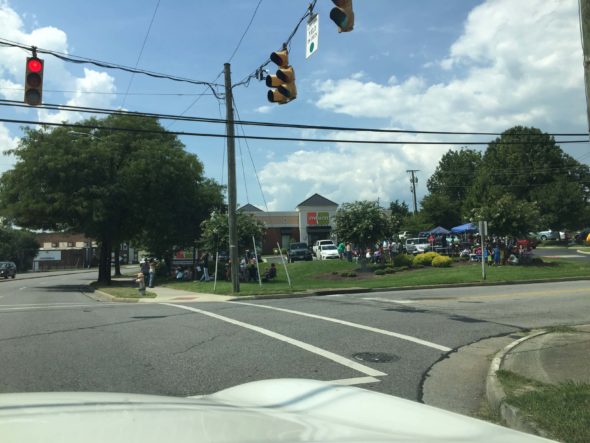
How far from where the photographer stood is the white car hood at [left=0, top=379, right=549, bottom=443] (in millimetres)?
2154

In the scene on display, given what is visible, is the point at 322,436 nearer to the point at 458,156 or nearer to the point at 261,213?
the point at 261,213

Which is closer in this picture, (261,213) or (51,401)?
(51,401)

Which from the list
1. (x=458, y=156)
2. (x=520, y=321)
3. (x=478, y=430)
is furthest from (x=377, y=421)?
(x=458, y=156)

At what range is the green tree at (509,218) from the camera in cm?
2855

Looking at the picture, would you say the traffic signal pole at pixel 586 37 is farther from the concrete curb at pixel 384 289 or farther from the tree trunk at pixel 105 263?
the tree trunk at pixel 105 263

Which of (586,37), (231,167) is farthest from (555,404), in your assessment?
(231,167)

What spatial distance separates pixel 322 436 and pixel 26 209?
3090cm

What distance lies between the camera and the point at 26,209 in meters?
29.4

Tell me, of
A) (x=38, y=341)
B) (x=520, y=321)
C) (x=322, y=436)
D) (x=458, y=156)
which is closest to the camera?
(x=322, y=436)

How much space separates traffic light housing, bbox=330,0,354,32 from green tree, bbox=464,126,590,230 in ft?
200

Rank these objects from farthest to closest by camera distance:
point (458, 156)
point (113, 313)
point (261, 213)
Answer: point (458, 156) < point (261, 213) < point (113, 313)

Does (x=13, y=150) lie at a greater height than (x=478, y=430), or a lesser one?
greater

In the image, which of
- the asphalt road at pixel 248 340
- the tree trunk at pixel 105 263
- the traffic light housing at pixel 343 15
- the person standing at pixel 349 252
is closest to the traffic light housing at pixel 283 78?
the traffic light housing at pixel 343 15

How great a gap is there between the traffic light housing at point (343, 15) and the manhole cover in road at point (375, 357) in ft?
16.9
